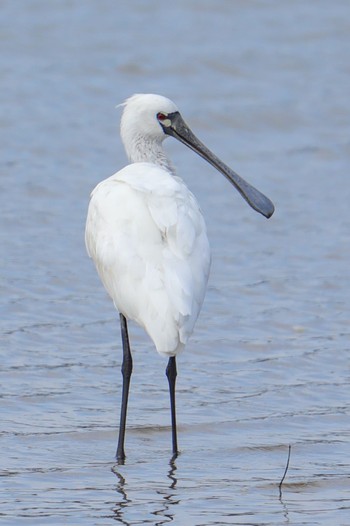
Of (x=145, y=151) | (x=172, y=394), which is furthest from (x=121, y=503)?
(x=145, y=151)

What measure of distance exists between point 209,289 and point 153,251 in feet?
11.5

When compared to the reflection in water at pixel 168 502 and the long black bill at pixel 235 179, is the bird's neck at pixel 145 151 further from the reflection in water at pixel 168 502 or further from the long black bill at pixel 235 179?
the reflection in water at pixel 168 502

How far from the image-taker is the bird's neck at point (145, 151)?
8.41 metres

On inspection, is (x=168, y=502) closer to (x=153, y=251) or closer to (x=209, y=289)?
(x=153, y=251)

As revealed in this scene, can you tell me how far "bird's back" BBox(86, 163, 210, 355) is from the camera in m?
6.94

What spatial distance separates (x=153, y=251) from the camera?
7.18m

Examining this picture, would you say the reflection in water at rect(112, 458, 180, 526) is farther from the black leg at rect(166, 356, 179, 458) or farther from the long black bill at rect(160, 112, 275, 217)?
the long black bill at rect(160, 112, 275, 217)

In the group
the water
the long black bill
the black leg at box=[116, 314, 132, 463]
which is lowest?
the water

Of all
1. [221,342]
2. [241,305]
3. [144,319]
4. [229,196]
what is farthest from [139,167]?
[229,196]

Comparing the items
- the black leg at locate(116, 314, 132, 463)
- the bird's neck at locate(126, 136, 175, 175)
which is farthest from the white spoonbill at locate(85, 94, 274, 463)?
the bird's neck at locate(126, 136, 175, 175)

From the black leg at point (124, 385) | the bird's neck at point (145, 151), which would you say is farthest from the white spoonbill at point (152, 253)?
the bird's neck at point (145, 151)

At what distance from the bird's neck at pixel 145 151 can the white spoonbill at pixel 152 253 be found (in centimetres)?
41

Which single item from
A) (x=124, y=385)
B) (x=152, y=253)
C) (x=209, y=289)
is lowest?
(x=209, y=289)

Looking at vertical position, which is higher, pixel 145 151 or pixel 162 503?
pixel 145 151
